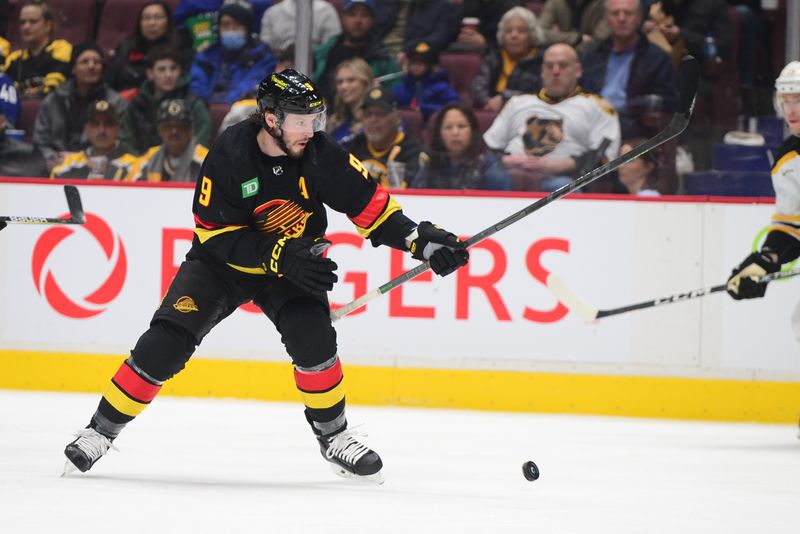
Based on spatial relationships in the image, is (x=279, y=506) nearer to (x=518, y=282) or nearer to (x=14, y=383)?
(x=518, y=282)

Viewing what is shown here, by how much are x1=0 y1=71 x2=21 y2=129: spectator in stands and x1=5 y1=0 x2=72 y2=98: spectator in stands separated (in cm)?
4

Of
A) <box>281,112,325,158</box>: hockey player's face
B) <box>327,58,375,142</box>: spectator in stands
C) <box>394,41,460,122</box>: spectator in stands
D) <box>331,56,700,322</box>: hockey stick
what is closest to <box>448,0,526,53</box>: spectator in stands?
<box>394,41,460,122</box>: spectator in stands

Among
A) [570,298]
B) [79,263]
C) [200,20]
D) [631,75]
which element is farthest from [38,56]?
[570,298]

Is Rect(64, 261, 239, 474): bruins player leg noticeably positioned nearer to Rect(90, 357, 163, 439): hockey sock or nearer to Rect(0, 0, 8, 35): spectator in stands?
Rect(90, 357, 163, 439): hockey sock

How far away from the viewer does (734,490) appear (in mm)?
3652

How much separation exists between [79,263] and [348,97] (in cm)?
140

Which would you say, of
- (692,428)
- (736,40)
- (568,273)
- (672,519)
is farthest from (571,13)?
(672,519)

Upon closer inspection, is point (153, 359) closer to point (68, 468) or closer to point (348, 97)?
point (68, 468)

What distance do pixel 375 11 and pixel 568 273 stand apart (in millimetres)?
1666

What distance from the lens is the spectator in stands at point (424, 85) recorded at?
19.6 ft

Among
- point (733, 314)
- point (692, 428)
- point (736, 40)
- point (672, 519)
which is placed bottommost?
point (692, 428)

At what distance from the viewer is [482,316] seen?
5500mm

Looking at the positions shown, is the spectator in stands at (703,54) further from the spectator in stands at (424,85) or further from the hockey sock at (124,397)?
the hockey sock at (124,397)

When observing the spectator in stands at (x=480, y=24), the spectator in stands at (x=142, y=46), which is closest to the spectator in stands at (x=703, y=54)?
the spectator in stands at (x=480, y=24)
